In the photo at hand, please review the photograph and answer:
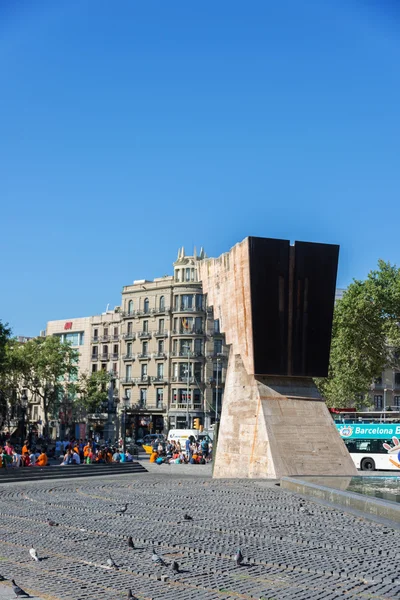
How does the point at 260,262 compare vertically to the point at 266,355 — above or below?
above

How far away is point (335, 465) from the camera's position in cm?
2592

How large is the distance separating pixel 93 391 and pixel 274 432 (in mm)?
52818

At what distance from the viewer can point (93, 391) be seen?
76.8 meters

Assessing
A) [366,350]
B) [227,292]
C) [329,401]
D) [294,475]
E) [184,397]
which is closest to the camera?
[294,475]

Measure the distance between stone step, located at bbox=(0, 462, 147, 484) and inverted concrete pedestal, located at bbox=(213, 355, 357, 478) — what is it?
20.6ft

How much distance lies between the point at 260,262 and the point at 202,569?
17.5 metres

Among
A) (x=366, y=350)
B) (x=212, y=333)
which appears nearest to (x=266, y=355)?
(x=366, y=350)

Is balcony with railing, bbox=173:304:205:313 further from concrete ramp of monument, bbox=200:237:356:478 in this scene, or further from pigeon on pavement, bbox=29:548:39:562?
pigeon on pavement, bbox=29:548:39:562

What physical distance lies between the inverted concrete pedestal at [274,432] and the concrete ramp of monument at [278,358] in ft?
0.12

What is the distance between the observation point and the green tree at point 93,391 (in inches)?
3012

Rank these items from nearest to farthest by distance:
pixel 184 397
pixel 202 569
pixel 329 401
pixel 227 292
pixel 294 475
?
pixel 202 569 → pixel 294 475 → pixel 227 292 → pixel 329 401 → pixel 184 397

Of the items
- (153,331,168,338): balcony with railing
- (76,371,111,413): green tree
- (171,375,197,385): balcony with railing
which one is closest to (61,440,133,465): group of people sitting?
Answer: (171,375,197,385): balcony with railing

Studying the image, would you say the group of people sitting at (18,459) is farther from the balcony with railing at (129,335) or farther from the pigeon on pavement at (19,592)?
the balcony with railing at (129,335)

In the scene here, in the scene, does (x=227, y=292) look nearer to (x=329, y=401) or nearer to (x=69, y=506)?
(x=69, y=506)
